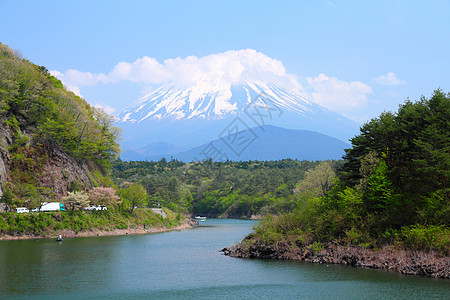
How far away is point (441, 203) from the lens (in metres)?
39.9

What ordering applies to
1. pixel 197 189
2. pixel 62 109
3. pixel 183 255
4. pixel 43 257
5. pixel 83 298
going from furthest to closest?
pixel 197 189 < pixel 62 109 < pixel 183 255 < pixel 43 257 < pixel 83 298

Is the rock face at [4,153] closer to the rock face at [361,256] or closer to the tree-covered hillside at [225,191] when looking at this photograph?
the rock face at [361,256]

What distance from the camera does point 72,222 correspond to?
2970 inches

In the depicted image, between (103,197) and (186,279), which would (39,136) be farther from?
(186,279)

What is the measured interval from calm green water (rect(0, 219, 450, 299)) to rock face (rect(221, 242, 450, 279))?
1.54 meters

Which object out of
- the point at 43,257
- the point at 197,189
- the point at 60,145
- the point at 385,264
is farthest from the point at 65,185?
the point at 197,189

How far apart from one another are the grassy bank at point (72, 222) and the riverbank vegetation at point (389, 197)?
36.2m

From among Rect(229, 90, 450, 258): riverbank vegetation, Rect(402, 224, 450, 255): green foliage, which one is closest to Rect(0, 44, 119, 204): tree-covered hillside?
Rect(229, 90, 450, 258): riverbank vegetation

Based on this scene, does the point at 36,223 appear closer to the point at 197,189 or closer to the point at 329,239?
the point at 329,239

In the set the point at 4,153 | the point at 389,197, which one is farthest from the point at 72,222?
the point at 389,197

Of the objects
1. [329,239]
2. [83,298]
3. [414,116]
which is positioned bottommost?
[83,298]

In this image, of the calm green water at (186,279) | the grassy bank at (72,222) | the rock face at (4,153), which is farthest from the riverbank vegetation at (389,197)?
the rock face at (4,153)

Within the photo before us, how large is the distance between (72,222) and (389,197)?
53.4 metres

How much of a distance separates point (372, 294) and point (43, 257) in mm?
34828
